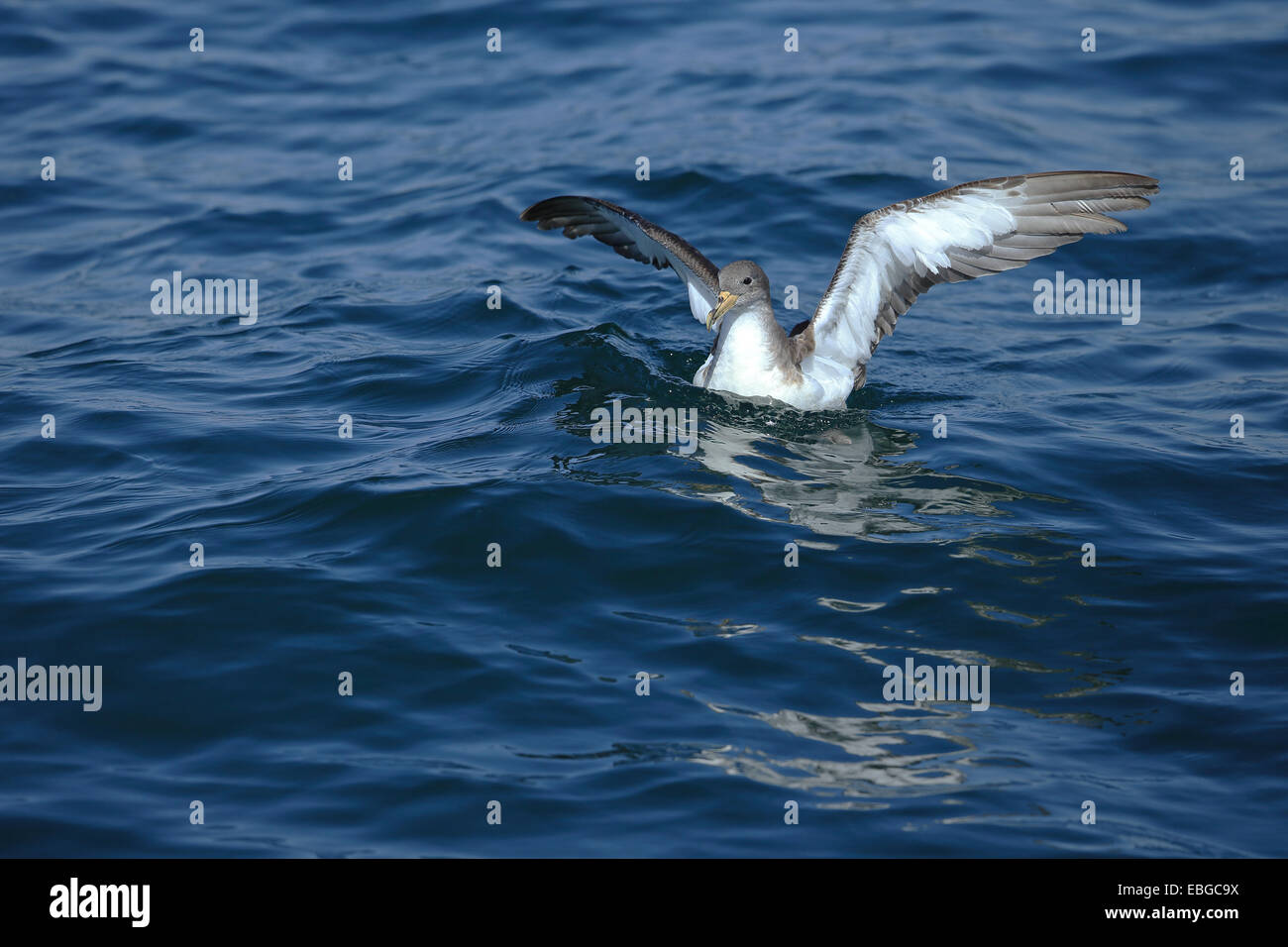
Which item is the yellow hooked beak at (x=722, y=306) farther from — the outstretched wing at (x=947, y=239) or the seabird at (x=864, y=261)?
the outstretched wing at (x=947, y=239)

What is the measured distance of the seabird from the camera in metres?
9.16

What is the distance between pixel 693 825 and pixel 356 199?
430 inches

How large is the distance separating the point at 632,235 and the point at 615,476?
9.08 feet

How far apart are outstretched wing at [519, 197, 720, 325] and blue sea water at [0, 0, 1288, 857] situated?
0.75m

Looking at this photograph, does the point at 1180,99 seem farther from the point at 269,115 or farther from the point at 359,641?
the point at 359,641

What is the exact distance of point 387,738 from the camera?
657cm

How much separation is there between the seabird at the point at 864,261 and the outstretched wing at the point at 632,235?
1 centimetres
